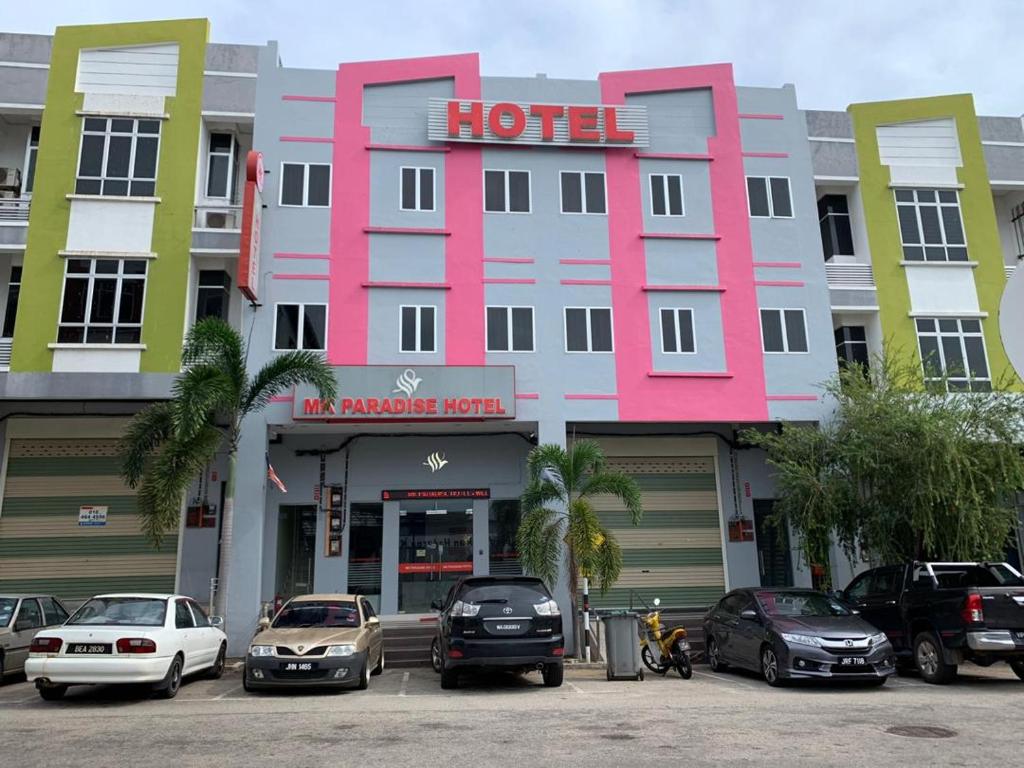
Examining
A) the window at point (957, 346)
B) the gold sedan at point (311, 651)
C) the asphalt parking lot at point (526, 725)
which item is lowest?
the asphalt parking lot at point (526, 725)

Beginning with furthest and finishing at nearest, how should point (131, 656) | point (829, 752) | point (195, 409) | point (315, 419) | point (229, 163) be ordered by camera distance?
point (229, 163) < point (315, 419) < point (195, 409) < point (131, 656) < point (829, 752)

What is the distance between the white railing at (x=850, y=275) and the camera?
20.8 meters

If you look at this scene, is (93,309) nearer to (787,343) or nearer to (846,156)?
(787,343)

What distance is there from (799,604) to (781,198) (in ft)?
38.0

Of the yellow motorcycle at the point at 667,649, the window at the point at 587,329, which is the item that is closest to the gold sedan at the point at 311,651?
the yellow motorcycle at the point at 667,649

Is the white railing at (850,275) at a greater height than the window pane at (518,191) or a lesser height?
lesser

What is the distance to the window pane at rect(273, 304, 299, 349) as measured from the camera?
18.5m

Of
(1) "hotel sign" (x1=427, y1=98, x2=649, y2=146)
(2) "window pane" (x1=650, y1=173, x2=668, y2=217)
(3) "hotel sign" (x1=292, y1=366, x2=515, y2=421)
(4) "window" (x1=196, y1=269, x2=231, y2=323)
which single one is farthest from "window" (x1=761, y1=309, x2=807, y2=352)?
(4) "window" (x1=196, y1=269, x2=231, y2=323)

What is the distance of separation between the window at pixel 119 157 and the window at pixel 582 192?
974 cm

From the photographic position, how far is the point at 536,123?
20.5 m

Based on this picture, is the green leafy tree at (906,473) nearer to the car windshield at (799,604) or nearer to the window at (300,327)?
the car windshield at (799,604)

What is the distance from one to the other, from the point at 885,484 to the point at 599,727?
10014mm

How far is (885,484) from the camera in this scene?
16312mm

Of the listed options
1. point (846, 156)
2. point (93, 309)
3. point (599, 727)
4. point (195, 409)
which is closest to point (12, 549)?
point (93, 309)
